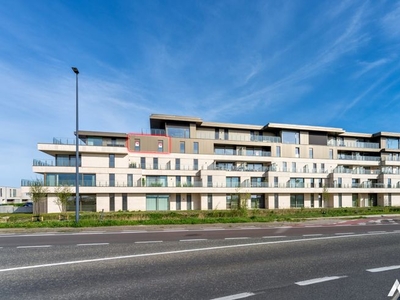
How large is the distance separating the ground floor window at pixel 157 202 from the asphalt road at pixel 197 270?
88.3 ft

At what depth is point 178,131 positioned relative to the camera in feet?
136

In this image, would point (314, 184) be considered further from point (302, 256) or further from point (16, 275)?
point (16, 275)

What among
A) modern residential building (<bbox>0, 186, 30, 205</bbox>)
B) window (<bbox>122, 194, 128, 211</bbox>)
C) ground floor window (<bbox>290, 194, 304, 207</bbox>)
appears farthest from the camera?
modern residential building (<bbox>0, 186, 30, 205</bbox>)

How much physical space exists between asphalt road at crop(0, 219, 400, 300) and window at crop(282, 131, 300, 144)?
37.2 m

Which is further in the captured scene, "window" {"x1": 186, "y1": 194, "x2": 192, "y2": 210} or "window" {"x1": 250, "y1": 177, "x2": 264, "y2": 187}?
"window" {"x1": 250, "y1": 177, "x2": 264, "y2": 187}

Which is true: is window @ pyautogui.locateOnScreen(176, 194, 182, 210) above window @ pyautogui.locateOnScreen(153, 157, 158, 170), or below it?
below

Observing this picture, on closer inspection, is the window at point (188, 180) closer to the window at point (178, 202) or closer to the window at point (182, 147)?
the window at point (178, 202)

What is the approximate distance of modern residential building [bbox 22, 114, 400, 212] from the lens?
34.7 meters

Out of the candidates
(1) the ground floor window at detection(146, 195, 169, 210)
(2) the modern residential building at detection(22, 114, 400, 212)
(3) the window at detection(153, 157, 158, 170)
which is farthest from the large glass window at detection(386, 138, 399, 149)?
(3) the window at detection(153, 157, 158, 170)

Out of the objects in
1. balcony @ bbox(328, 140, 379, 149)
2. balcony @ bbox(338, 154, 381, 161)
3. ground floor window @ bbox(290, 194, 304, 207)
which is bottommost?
ground floor window @ bbox(290, 194, 304, 207)

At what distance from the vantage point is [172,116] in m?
40.8

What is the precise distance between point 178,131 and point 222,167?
9.98m

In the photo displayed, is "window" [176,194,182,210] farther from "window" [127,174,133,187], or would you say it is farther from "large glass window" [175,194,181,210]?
"window" [127,174,133,187]

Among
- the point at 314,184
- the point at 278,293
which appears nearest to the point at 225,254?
the point at 278,293
